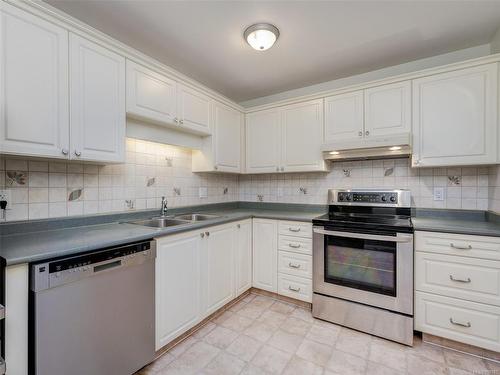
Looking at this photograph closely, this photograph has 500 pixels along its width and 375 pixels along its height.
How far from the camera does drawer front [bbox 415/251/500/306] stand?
1.63 meters

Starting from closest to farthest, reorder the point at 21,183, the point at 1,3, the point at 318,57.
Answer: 1. the point at 1,3
2. the point at 21,183
3. the point at 318,57

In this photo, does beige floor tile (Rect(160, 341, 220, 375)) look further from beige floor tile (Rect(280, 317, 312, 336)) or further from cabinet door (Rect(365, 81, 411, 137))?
cabinet door (Rect(365, 81, 411, 137))

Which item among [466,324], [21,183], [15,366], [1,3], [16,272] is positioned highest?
[1,3]

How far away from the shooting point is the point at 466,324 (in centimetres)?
170

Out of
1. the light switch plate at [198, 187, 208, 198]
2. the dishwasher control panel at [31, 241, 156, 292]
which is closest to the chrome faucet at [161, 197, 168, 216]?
the light switch plate at [198, 187, 208, 198]

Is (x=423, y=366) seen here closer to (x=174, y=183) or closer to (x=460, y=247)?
(x=460, y=247)

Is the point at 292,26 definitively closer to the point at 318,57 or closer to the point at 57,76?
the point at 318,57

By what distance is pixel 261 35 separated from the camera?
1823 mm

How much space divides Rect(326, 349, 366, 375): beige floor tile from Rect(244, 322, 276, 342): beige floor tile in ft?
1.60

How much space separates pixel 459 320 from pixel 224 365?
167 cm

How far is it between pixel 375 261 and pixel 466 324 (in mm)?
671

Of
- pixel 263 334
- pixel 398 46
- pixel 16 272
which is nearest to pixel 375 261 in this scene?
pixel 263 334

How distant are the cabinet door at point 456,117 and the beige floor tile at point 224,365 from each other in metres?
2.11

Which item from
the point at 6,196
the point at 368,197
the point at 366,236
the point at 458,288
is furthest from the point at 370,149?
the point at 6,196
